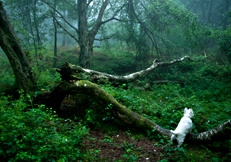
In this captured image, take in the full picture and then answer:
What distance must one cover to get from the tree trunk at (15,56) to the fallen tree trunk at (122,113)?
3.35 feet

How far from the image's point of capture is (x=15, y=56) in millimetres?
6059

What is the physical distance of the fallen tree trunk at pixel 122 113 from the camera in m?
4.24

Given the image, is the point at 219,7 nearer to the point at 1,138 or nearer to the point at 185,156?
the point at 185,156

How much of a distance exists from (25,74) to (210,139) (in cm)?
575

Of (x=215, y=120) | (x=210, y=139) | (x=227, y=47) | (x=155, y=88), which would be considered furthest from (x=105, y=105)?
(x=227, y=47)

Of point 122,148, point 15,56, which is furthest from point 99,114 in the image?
point 15,56

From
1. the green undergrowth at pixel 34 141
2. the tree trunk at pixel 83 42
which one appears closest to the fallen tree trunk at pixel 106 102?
the green undergrowth at pixel 34 141

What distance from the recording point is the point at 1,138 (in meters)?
2.95

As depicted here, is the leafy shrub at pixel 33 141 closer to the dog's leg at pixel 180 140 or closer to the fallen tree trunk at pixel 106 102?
the fallen tree trunk at pixel 106 102

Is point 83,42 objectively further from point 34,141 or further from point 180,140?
point 34,141

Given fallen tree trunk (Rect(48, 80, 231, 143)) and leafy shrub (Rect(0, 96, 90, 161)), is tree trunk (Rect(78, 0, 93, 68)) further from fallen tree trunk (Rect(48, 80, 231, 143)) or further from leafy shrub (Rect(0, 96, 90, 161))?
leafy shrub (Rect(0, 96, 90, 161))

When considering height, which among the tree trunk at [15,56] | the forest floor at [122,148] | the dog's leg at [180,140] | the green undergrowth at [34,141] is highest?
the tree trunk at [15,56]

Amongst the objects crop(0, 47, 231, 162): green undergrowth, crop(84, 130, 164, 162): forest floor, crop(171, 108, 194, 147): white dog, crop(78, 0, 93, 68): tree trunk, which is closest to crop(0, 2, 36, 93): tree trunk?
crop(0, 47, 231, 162): green undergrowth

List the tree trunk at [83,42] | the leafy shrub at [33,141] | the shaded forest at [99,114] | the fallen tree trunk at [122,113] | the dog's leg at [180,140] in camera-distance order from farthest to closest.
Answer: the tree trunk at [83,42], the dog's leg at [180,140], the fallen tree trunk at [122,113], the shaded forest at [99,114], the leafy shrub at [33,141]
